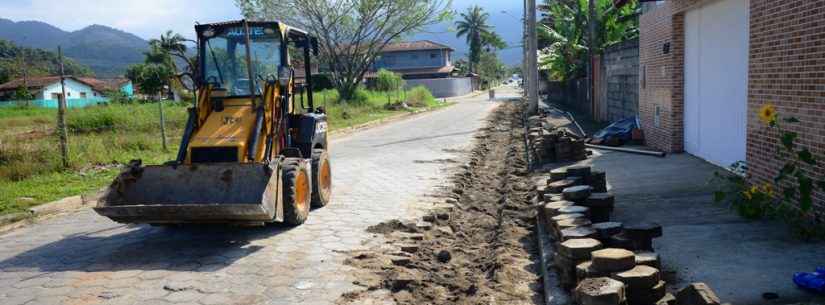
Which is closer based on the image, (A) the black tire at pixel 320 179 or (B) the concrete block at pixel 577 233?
(B) the concrete block at pixel 577 233

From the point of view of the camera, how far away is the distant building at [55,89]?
5907 cm

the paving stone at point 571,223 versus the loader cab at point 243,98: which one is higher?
the loader cab at point 243,98

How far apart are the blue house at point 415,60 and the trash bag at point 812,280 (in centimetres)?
7258

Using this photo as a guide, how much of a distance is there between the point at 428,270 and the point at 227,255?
2.09 meters

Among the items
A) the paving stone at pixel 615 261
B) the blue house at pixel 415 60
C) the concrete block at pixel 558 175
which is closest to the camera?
the paving stone at pixel 615 261

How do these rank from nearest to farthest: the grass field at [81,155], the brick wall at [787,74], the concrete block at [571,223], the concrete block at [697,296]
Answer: the concrete block at [697,296] < the concrete block at [571,223] < the brick wall at [787,74] < the grass field at [81,155]

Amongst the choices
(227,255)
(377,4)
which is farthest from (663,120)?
(377,4)

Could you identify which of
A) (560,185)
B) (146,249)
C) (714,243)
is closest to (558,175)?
(560,185)

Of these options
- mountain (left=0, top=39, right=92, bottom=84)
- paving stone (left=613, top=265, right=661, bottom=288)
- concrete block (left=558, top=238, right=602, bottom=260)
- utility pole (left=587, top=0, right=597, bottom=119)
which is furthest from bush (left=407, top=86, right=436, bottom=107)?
mountain (left=0, top=39, right=92, bottom=84)

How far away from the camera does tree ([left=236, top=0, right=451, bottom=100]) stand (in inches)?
1283

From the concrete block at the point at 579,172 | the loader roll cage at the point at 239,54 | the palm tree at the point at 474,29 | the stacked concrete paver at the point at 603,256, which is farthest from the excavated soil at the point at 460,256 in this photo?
the palm tree at the point at 474,29

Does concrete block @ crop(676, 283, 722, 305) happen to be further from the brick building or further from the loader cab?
the loader cab

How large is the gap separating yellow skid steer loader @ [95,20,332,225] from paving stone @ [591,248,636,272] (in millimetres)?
3313

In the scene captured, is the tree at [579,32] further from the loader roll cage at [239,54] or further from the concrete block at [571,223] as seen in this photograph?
the concrete block at [571,223]
